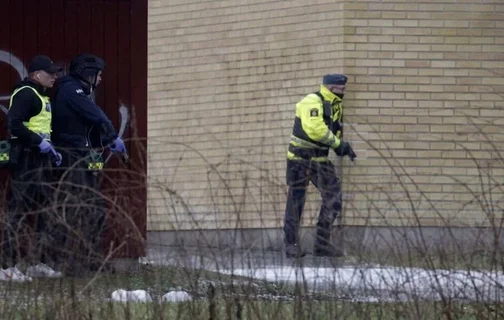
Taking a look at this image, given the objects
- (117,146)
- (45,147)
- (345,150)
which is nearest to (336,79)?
(345,150)

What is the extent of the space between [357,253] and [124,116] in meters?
4.86

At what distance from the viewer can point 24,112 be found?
10750 millimetres

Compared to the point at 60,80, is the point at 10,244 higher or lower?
lower

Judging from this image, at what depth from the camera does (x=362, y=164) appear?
13.8m

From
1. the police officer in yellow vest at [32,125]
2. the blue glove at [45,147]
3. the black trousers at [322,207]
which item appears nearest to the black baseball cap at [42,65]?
the police officer in yellow vest at [32,125]

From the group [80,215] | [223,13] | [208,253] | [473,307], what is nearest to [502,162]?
[473,307]

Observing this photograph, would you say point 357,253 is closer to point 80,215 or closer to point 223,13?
point 80,215

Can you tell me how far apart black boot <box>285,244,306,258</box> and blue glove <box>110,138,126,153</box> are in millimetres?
3381

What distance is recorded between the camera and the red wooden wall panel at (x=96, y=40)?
11570 millimetres

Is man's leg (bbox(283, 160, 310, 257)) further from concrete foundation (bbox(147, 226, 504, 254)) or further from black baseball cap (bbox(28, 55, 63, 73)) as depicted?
black baseball cap (bbox(28, 55, 63, 73))

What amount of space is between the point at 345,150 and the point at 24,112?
3.35 meters

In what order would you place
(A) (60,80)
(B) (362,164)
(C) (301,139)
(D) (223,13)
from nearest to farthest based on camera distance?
(A) (60,80) < (C) (301,139) < (B) (362,164) < (D) (223,13)

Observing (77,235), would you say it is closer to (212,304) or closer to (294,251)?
(212,304)

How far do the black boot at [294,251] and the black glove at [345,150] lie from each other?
201 inches
